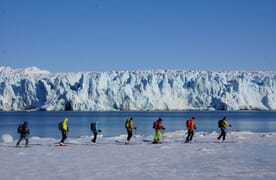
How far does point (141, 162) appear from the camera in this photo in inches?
606

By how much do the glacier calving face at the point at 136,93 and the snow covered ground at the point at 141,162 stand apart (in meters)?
86.0

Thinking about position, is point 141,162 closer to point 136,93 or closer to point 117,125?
point 117,125

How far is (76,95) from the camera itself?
350 feet

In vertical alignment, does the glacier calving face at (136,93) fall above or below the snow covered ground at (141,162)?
above

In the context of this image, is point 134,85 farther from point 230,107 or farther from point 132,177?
point 132,177

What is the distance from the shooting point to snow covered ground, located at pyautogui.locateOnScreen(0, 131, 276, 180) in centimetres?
1261

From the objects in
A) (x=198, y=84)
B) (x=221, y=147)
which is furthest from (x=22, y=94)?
(x=221, y=147)

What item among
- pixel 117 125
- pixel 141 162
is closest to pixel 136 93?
pixel 117 125

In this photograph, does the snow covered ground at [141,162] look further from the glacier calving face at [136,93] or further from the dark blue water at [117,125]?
the glacier calving face at [136,93]

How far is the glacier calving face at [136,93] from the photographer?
10706 cm

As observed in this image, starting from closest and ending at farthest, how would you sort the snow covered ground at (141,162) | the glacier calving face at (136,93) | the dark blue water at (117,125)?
the snow covered ground at (141,162) → the dark blue water at (117,125) → the glacier calving face at (136,93)

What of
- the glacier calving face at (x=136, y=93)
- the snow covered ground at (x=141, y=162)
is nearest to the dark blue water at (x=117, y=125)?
the glacier calving face at (x=136, y=93)

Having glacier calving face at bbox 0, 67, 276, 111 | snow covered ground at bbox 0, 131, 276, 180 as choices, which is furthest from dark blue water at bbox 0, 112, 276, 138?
snow covered ground at bbox 0, 131, 276, 180

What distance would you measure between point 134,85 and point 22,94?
A: 89.6 ft
